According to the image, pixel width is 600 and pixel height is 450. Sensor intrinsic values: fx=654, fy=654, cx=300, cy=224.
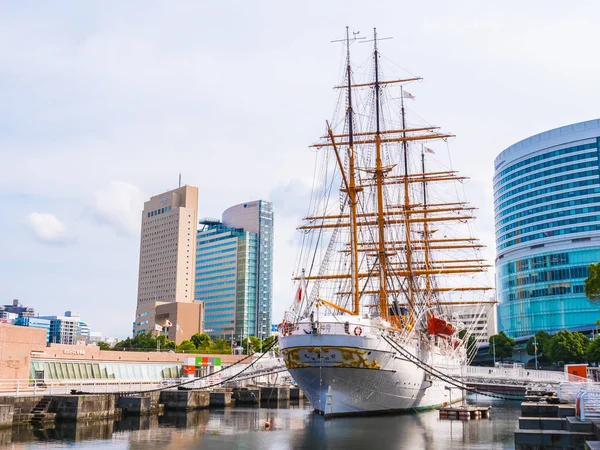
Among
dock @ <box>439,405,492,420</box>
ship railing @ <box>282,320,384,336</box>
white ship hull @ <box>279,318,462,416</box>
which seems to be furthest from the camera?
dock @ <box>439,405,492,420</box>

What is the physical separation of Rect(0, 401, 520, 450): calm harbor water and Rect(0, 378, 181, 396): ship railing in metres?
4.98

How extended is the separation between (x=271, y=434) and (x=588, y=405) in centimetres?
1977

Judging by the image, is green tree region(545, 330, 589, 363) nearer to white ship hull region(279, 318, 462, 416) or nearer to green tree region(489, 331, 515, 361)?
green tree region(489, 331, 515, 361)

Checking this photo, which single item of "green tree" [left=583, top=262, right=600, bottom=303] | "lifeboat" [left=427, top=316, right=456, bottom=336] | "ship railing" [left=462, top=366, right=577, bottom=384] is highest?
"green tree" [left=583, top=262, right=600, bottom=303]

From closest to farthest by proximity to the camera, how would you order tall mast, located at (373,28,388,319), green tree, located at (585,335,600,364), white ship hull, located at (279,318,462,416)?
white ship hull, located at (279,318,462,416) → tall mast, located at (373,28,388,319) → green tree, located at (585,335,600,364)

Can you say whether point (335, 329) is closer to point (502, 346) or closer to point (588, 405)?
point (588, 405)

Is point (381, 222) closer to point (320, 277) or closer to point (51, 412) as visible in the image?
point (320, 277)

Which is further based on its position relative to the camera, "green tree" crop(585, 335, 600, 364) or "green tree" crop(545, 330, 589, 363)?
"green tree" crop(545, 330, 589, 363)

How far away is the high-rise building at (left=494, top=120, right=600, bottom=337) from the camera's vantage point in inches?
5881

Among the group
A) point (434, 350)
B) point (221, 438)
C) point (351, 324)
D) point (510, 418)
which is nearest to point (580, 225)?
point (434, 350)

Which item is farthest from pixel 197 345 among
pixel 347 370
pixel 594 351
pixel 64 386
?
pixel 347 370

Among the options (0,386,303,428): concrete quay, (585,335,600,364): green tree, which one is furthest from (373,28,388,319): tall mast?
(585,335,600,364): green tree

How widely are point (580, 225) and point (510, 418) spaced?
108m

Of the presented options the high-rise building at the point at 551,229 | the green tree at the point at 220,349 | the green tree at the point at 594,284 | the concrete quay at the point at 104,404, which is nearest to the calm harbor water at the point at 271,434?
the concrete quay at the point at 104,404
